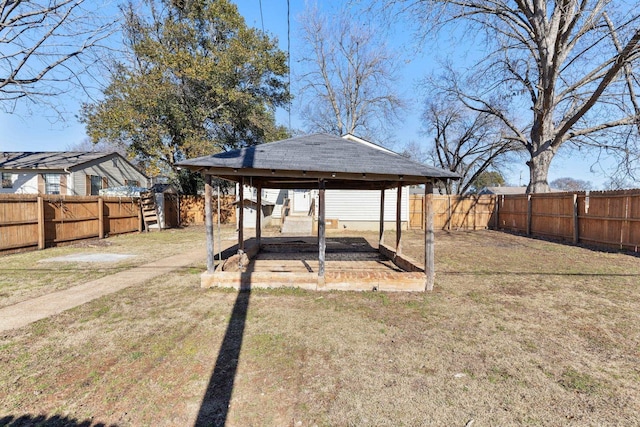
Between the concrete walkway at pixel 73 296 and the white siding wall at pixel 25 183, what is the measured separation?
15.2 metres

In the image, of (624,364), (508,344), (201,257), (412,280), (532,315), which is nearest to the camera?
(624,364)

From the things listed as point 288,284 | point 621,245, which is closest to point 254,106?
point 288,284

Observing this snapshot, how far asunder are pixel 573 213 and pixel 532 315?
9822 mm

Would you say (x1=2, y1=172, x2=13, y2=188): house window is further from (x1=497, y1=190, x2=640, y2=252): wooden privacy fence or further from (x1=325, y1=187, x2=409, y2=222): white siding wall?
(x1=497, y1=190, x2=640, y2=252): wooden privacy fence

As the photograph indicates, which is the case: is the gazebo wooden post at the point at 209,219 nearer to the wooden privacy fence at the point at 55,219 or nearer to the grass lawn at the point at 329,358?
the grass lawn at the point at 329,358

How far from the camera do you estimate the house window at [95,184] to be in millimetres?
18797

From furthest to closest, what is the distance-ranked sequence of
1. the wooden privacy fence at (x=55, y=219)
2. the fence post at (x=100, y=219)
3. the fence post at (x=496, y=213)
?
the fence post at (x=496, y=213) < the fence post at (x=100, y=219) < the wooden privacy fence at (x=55, y=219)

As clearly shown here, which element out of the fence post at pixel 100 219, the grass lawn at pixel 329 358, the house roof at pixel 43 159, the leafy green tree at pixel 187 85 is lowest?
the grass lawn at pixel 329 358

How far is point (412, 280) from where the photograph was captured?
17.9ft

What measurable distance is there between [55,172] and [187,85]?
29.4 feet

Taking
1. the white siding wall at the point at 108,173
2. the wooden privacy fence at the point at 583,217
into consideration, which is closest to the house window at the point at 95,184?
the white siding wall at the point at 108,173

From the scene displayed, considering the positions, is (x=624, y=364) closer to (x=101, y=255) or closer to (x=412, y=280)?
(x=412, y=280)

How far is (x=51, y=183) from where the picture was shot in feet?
56.3

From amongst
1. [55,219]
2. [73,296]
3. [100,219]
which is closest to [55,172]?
[100,219]
